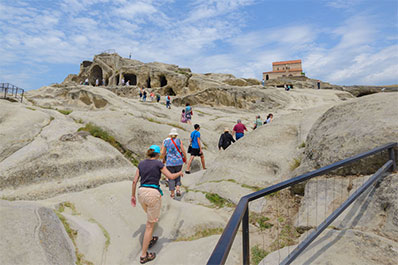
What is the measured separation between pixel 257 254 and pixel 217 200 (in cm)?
241

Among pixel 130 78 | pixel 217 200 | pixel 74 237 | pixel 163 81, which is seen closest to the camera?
pixel 74 237

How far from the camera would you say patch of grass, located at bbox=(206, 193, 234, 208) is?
5930 mm

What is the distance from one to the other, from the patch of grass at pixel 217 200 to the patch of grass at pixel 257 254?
194cm

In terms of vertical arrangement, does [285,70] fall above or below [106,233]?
above


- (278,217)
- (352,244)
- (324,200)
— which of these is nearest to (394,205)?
(352,244)

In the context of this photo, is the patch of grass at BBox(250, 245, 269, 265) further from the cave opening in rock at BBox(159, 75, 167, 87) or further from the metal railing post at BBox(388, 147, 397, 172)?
the cave opening in rock at BBox(159, 75, 167, 87)

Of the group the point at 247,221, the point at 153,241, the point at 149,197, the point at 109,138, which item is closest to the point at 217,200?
the point at 153,241

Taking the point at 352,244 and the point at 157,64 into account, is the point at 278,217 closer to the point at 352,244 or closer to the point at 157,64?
the point at 352,244

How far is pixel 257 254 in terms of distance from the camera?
3758mm

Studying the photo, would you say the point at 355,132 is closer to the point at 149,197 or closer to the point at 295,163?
the point at 295,163

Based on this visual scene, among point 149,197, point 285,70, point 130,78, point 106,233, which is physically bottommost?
point 106,233

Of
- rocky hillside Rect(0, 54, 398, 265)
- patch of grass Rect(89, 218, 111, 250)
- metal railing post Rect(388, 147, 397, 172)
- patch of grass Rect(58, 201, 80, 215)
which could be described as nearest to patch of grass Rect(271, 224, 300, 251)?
rocky hillside Rect(0, 54, 398, 265)

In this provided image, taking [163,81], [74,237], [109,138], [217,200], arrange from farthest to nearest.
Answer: [163,81]
[109,138]
[217,200]
[74,237]

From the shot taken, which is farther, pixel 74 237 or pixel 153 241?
pixel 153 241
